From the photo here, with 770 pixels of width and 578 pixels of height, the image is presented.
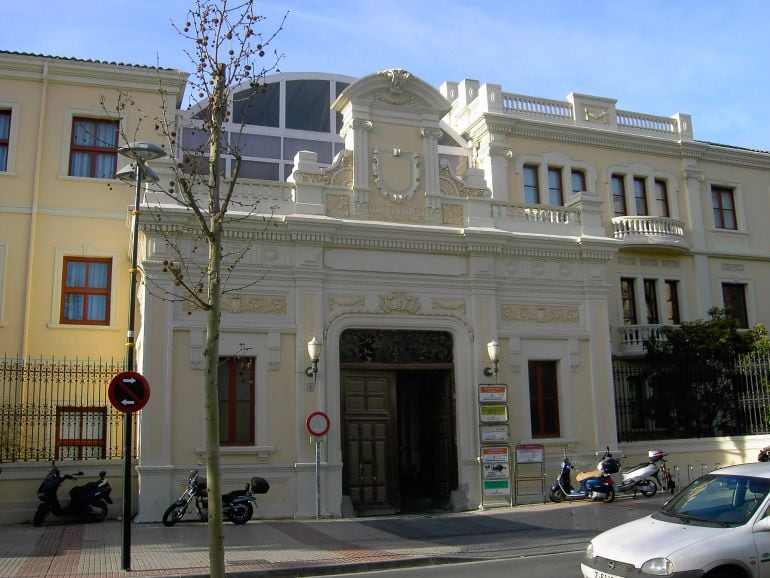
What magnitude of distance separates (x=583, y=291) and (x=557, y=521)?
6.54m

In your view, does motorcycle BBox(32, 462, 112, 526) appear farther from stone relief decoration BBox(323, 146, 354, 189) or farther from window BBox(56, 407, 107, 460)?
stone relief decoration BBox(323, 146, 354, 189)

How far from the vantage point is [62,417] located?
17.7 m

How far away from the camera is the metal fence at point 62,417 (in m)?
16.8

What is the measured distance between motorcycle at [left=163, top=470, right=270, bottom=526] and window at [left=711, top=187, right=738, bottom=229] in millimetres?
19470

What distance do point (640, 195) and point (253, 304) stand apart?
600 inches

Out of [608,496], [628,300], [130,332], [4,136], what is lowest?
[608,496]

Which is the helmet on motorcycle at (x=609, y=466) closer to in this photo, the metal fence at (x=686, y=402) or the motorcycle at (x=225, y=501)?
the metal fence at (x=686, y=402)

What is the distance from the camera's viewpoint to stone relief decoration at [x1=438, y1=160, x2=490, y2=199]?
19.4 metres

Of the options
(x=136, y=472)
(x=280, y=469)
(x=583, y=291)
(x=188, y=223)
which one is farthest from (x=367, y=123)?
(x=136, y=472)

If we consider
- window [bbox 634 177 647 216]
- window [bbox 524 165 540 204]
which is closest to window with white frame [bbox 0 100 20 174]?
window [bbox 524 165 540 204]

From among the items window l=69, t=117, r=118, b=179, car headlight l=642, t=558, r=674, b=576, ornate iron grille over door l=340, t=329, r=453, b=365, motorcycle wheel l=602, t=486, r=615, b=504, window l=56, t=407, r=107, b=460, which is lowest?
motorcycle wheel l=602, t=486, r=615, b=504

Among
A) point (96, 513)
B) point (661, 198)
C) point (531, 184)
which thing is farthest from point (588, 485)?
point (661, 198)

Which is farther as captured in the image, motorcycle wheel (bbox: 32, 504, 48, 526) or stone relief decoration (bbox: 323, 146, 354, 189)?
stone relief decoration (bbox: 323, 146, 354, 189)

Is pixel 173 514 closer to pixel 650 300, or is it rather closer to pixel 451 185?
pixel 451 185
